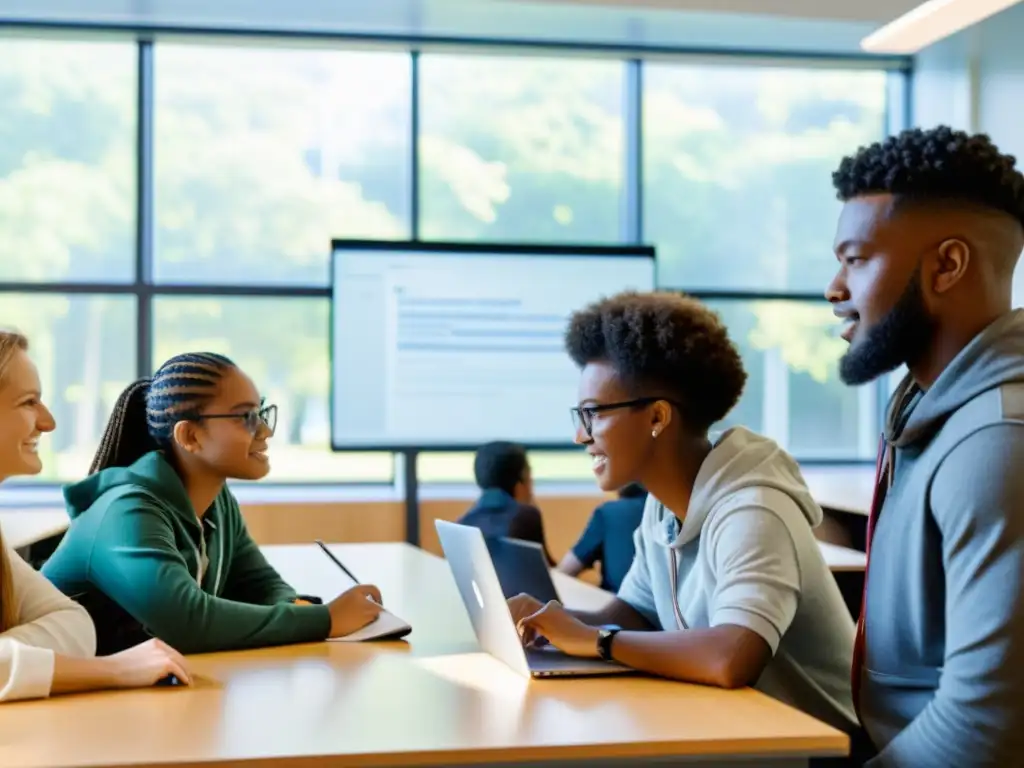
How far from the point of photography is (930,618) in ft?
5.35

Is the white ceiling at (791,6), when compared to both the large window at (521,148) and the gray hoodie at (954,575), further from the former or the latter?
the gray hoodie at (954,575)

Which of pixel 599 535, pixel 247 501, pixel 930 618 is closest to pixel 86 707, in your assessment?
pixel 930 618

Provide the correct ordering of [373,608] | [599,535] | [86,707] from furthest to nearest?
1. [599,535]
2. [373,608]
3. [86,707]

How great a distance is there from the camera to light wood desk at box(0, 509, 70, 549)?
3.26 metres

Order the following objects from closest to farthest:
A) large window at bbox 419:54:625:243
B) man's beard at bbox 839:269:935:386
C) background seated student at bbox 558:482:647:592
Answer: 1. man's beard at bbox 839:269:935:386
2. background seated student at bbox 558:482:647:592
3. large window at bbox 419:54:625:243

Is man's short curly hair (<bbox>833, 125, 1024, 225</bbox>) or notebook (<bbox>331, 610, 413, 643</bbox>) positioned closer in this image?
man's short curly hair (<bbox>833, 125, 1024, 225</bbox>)

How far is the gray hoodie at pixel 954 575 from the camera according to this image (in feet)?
4.83

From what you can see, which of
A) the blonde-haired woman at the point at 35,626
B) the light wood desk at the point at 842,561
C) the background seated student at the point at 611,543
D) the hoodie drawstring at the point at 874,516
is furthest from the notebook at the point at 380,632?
the background seated student at the point at 611,543

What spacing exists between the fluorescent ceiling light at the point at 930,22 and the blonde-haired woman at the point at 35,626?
278 cm

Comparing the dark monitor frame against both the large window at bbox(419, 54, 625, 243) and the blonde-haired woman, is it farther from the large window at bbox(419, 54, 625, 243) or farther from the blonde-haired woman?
the blonde-haired woman

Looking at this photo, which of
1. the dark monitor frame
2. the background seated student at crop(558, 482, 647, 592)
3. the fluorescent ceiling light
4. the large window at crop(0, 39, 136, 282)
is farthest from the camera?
the large window at crop(0, 39, 136, 282)

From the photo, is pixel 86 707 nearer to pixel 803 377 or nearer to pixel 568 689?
pixel 568 689

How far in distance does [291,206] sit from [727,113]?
7.80 ft

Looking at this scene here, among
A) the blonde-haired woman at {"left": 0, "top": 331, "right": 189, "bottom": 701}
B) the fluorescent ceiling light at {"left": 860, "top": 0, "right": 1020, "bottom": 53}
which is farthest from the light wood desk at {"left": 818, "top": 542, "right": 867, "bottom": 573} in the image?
the blonde-haired woman at {"left": 0, "top": 331, "right": 189, "bottom": 701}
